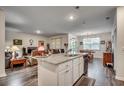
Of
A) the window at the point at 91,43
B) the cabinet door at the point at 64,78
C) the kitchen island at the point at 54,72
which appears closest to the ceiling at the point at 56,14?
the kitchen island at the point at 54,72

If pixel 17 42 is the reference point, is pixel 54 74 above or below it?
below

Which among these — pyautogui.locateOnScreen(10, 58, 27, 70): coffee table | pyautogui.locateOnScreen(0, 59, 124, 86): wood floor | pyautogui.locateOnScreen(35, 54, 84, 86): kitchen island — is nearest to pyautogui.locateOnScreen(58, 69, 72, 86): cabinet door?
pyautogui.locateOnScreen(35, 54, 84, 86): kitchen island

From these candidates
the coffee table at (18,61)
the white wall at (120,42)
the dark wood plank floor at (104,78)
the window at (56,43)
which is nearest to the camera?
the dark wood plank floor at (104,78)

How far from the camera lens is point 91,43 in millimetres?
9102

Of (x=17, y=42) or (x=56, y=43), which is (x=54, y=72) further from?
(x=56, y=43)

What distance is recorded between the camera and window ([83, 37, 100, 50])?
8711mm

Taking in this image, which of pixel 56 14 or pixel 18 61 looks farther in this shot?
pixel 18 61

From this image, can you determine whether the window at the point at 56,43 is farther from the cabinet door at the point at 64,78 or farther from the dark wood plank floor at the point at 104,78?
the cabinet door at the point at 64,78

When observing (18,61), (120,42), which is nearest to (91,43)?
(120,42)

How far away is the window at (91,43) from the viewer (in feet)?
28.6

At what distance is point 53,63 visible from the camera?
5.54 feet
